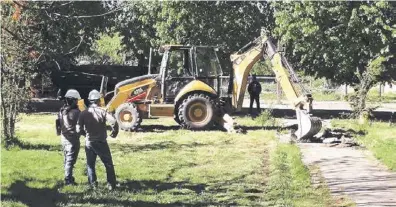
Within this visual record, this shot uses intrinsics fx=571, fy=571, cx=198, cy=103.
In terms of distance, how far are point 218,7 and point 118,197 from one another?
1682 centimetres

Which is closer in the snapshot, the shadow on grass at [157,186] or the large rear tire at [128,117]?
the shadow on grass at [157,186]

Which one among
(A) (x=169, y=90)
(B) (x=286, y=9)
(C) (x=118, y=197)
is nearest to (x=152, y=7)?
(B) (x=286, y=9)

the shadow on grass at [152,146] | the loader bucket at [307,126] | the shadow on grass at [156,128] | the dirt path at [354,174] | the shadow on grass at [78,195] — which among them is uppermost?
the loader bucket at [307,126]

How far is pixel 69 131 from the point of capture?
9062 millimetres

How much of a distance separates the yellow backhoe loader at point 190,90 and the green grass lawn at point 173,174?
5.93 ft

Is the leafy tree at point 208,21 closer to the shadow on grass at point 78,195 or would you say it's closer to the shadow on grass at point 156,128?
the shadow on grass at point 156,128

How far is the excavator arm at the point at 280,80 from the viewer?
48.5ft

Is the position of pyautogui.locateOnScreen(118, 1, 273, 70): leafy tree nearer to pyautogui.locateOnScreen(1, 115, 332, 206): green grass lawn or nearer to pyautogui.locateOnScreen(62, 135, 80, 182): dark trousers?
pyautogui.locateOnScreen(1, 115, 332, 206): green grass lawn

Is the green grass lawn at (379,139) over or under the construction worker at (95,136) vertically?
under

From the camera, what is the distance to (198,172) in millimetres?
10234

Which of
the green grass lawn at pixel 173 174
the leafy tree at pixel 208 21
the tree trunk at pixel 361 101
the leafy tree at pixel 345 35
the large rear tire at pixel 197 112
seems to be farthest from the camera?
the leafy tree at pixel 208 21

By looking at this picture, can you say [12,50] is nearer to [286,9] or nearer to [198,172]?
[198,172]

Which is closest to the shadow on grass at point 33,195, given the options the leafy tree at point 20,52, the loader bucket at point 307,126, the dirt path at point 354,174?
the leafy tree at point 20,52

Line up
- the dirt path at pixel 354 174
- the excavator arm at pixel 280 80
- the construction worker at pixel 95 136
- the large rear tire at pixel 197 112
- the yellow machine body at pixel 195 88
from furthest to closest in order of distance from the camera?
the yellow machine body at pixel 195 88
the large rear tire at pixel 197 112
the excavator arm at pixel 280 80
the construction worker at pixel 95 136
the dirt path at pixel 354 174
